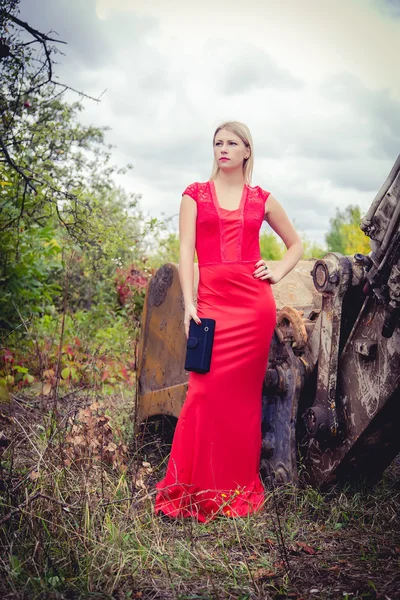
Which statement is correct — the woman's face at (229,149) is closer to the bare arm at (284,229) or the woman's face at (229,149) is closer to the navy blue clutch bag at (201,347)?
the bare arm at (284,229)

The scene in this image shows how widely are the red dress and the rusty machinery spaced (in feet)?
0.49

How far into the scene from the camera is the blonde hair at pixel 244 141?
3.42 meters

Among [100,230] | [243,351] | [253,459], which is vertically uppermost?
[100,230]

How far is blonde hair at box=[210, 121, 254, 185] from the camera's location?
342 cm

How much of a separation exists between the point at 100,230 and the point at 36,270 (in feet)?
3.36

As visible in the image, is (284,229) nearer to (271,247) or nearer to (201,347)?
(201,347)

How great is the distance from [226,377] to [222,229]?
Answer: 871 millimetres

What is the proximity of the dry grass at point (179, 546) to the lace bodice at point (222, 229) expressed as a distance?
1.33 m

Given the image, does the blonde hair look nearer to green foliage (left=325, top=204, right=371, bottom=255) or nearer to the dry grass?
the dry grass

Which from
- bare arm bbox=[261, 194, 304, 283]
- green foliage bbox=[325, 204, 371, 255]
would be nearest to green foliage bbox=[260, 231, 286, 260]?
green foliage bbox=[325, 204, 371, 255]

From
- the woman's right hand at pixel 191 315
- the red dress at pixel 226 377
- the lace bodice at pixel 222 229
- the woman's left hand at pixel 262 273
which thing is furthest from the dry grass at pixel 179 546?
the lace bodice at pixel 222 229

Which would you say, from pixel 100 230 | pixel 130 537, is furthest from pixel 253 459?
pixel 100 230

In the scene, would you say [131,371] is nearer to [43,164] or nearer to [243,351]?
[43,164]

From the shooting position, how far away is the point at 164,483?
3.34m
